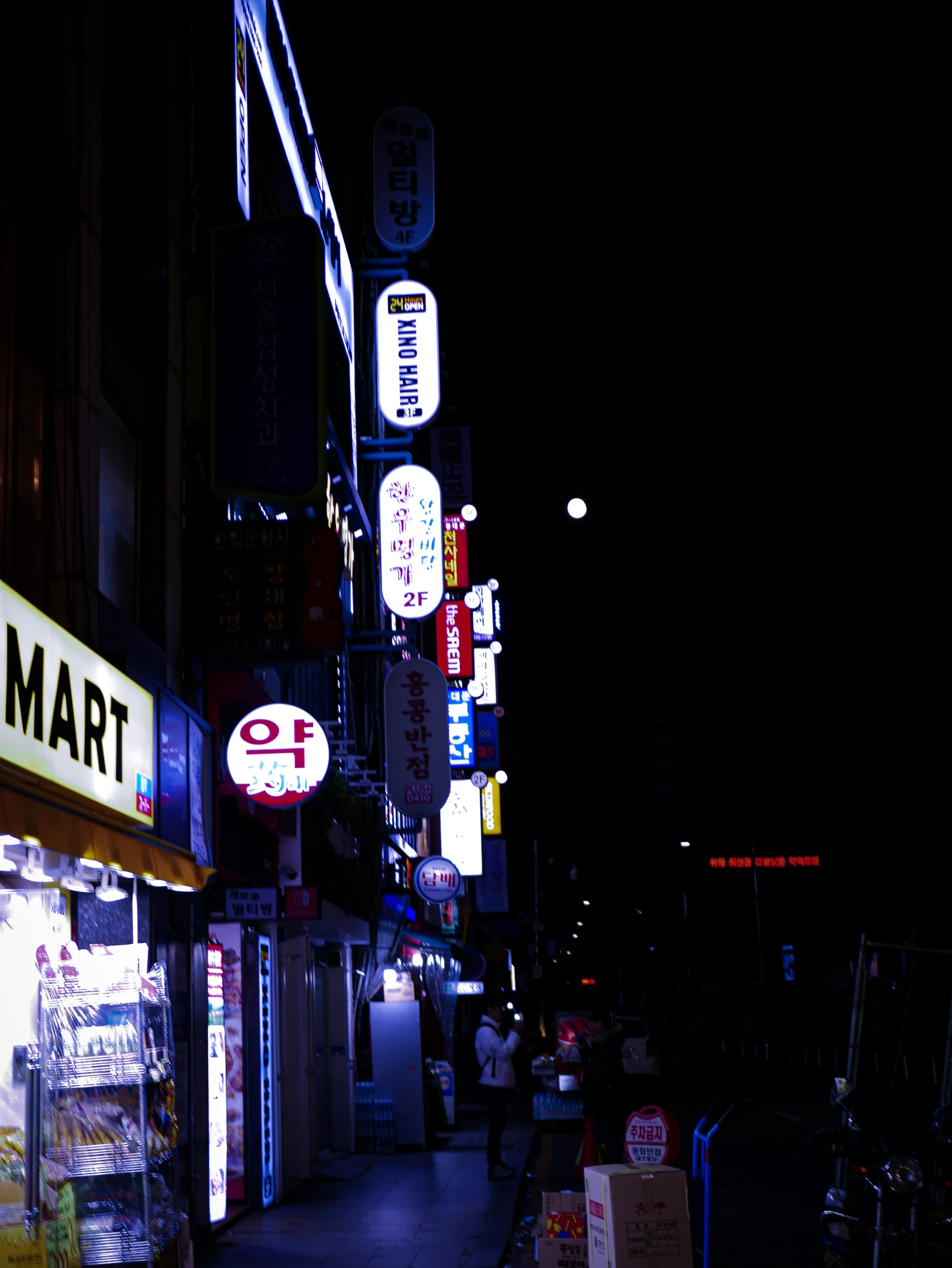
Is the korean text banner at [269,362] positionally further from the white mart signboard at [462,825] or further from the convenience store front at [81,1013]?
the white mart signboard at [462,825]

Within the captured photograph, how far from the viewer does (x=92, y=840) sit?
6484 mm

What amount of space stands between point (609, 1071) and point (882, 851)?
45298 mm

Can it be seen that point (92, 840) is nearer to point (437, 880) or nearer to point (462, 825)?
point (437, 880)

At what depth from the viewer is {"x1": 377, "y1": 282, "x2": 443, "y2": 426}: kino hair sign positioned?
2064 centimetres

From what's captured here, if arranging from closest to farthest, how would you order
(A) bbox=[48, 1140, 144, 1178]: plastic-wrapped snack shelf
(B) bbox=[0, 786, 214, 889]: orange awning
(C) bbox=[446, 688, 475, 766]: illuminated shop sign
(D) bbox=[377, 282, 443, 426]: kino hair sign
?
(B) bbox=[0, 786, 214, 889]: orange awning
(A) bbox=[48, 1140, 144, 1178]: plastic-wrapped snack shelf
(D) bbox=[377, 282, 443, 426]: kino hair sign
(C) bbox=[446, 688, 475, 766]: illuminated shop sign

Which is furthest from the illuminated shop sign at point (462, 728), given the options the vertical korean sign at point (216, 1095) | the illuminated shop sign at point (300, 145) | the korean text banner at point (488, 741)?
the vertical korean sign at point (216, 1095)

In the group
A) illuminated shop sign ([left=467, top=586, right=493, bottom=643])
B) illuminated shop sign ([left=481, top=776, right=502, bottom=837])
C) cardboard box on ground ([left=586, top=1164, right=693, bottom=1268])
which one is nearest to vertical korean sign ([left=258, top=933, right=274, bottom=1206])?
cardboard box on ground ([left=586, top=1164, right=693, bottom=1268])

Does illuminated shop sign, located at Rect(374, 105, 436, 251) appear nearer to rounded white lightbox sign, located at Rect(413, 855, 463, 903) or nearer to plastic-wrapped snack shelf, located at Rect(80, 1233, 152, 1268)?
rounded white lightbox sign, located at Rect(413, 855, 463, 903)

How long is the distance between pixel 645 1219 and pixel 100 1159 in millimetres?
3110

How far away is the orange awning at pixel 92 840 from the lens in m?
5.58

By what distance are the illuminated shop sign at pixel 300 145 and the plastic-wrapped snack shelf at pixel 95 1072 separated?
8.97 m

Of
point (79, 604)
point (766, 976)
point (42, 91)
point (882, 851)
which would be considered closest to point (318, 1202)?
point (79, 604)

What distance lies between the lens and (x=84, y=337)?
907 cm

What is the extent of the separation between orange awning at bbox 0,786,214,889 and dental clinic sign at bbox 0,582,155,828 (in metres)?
0.22
